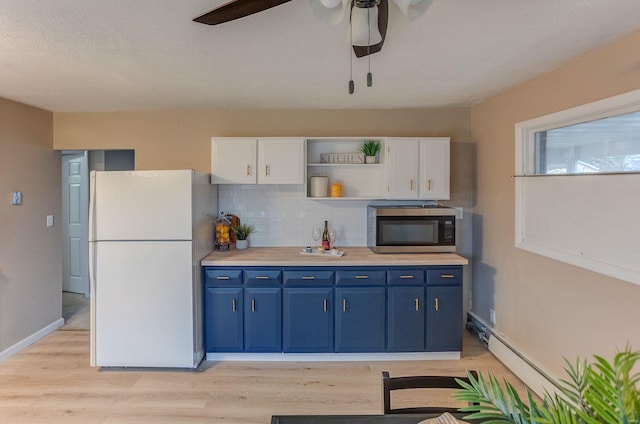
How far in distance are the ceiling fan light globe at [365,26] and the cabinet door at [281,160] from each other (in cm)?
188

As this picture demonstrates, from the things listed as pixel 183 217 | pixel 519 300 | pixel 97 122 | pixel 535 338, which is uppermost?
pixel 97 122

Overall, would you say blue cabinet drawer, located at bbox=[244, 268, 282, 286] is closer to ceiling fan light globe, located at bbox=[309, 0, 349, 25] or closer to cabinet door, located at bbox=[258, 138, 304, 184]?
cabinet door, located at bbox=[258, 138, 304, 184]

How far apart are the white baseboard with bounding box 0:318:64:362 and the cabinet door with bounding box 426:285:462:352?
3733 mm

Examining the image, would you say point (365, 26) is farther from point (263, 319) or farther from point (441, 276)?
point (263, 319)

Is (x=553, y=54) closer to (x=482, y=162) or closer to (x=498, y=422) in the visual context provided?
(x=482, y=162)

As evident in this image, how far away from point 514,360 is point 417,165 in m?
1.86

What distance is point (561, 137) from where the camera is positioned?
2.54 metres

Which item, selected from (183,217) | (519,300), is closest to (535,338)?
(519,300)

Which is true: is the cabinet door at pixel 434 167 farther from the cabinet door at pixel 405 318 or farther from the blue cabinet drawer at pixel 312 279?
the blue cabinet drawer at pixel 312 279

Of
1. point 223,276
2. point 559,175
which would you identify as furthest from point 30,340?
point 559,175

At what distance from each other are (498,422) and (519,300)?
8.44ft

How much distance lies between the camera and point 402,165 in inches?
137

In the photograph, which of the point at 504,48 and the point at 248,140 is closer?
the point at 504,48

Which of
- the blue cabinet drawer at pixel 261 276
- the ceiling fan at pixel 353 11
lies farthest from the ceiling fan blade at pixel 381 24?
the blue cabinet drawer at pixel 261 276
